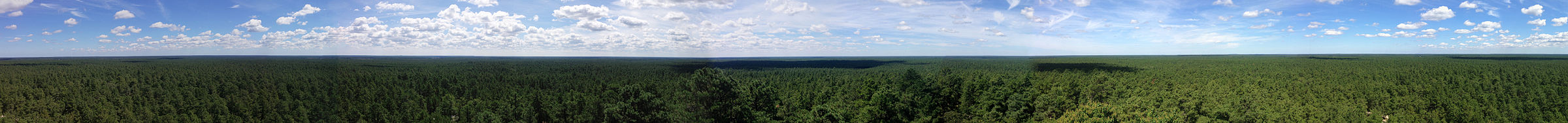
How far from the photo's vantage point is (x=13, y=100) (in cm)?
7275

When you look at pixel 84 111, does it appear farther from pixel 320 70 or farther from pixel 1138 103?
pixel 1138 103

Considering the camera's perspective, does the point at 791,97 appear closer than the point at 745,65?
Yes

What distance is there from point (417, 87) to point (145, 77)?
5153cm

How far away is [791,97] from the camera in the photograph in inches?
2420

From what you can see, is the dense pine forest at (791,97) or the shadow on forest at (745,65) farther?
the shadow on forest at (745,65)

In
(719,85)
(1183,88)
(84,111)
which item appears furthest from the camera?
(1183,88)

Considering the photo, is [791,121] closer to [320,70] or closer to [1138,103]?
[1138,103]

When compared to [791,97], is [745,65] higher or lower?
higher

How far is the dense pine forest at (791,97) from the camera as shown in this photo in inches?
1906

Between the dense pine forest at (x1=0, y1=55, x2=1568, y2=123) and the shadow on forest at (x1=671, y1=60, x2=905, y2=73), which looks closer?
the dense pine forest at (x1=0, y1=55, x2=1568, y2=123)

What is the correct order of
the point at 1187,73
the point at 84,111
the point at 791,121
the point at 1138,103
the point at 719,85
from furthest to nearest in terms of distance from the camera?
the point at 1187,73 → the point at 84,111 → the point at 1138,103 → the point at 791,121 → the point at 719,85

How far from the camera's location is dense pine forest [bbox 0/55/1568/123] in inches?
1906

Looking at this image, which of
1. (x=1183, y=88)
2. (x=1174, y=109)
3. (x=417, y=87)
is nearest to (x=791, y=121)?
(x=1174, y=109)

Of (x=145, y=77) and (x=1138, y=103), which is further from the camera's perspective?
(x=145, y=77)
